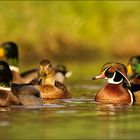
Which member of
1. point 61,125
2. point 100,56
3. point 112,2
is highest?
point 112,2

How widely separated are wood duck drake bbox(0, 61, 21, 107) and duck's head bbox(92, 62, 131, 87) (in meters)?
1.94

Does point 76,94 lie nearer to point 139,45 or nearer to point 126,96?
point 126,96

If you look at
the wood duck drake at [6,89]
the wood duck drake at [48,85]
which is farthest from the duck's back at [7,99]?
the wood duck drake at [48,85]

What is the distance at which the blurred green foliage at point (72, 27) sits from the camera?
32.9 metres

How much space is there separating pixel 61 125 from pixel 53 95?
4770 mm

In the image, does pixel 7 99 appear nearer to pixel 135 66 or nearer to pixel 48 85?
pixel 48 85

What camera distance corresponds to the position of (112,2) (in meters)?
35.2

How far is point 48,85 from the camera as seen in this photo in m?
18.7

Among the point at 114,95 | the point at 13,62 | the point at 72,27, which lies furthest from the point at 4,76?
the point at 72,27

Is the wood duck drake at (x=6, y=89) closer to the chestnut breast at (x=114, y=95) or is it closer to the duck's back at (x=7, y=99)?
the duck's back at (x=7, y=99)

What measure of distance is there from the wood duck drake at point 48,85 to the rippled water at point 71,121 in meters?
0.95

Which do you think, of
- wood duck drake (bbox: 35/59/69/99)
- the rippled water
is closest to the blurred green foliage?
wood duck drake (bbox: 35/59/69/99)

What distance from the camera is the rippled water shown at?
500 inches

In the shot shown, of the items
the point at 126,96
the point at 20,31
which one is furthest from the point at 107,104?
the point at 20,31
